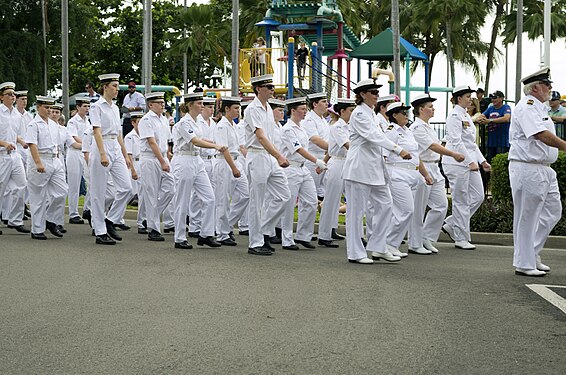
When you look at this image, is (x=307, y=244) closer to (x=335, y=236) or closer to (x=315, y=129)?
(x=335, y=236)

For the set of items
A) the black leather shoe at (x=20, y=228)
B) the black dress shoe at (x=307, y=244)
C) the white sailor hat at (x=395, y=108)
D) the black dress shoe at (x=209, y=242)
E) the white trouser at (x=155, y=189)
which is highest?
the white sailor hat at (x=395, y=108)

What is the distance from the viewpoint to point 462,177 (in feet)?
47.9

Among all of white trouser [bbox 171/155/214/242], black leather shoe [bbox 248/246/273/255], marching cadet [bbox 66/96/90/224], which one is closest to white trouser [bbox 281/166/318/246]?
white trouser [bbox 171/155/214/242]

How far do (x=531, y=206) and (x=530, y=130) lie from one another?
80 centimetres

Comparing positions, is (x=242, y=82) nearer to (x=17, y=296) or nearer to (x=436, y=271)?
(x=436, y=271)

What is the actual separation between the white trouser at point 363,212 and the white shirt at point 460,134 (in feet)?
7.67

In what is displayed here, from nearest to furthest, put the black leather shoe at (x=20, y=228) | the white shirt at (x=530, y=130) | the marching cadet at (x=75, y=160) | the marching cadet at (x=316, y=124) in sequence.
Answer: the white shirt at (x=530, y=130), the marching cadet at (x=316, y=124), the black leather shoe at (x=20, y=228), the marching cadet at (x=75, y=160)

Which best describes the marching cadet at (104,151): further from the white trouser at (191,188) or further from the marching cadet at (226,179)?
the marching cadet at (226,179)

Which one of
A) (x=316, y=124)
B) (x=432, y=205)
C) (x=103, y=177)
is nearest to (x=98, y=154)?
(x=103, y=177)

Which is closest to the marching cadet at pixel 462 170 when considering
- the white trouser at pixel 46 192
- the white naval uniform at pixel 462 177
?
the white naval uniform at pixel 462 177

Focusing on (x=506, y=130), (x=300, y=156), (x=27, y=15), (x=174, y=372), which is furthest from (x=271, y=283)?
(x=27, y=15)

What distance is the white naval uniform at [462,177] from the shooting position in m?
14.5

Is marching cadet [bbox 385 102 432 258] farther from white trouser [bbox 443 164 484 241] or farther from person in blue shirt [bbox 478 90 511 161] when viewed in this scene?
person in blue shirt [bbox 478 90 511 161]

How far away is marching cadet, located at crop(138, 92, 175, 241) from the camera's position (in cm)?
1484
